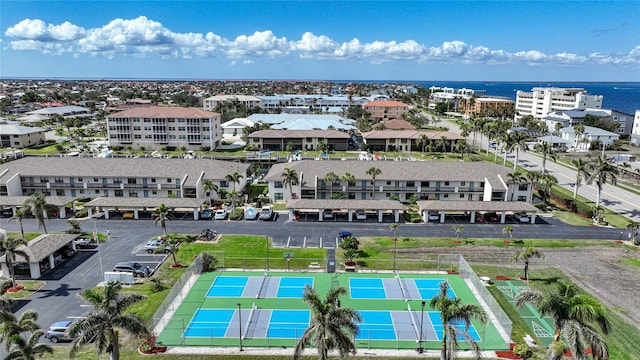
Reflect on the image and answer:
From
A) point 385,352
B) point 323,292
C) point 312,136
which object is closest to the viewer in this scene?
point 385,352

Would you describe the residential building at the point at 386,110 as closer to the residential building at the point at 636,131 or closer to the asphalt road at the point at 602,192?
the asphalt road at the point at 602,192

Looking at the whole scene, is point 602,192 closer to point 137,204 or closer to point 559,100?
point 137,204

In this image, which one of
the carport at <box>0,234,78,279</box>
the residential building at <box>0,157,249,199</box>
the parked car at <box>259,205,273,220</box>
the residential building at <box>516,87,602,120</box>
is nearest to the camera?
the carport at <box>0,234,78,279</box>

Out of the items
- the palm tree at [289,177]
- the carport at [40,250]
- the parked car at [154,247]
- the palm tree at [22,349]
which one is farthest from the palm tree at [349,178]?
the palm tree at [22,349]

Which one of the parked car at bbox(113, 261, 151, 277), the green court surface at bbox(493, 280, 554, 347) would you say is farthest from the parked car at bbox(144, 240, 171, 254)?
the green court surface at bbox(493, 280, 554, 347)

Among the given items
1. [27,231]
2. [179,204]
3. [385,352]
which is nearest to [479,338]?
[385,352]

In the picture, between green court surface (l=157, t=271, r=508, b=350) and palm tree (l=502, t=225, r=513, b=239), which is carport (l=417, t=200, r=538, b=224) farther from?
green court surface (l=157, t=271, r=508, b=350)

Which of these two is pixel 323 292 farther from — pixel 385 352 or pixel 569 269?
pixel 569 269
